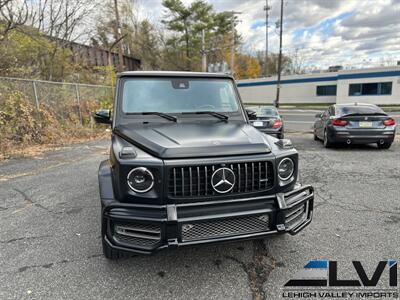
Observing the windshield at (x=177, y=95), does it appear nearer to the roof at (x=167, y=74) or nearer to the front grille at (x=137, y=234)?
the roof at (x=167, y=74)

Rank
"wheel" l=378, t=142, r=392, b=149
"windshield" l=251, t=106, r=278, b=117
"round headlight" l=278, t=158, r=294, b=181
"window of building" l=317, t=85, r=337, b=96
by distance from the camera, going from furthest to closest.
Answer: "window of building" l=317, t=85, r=337, b=96, "windshield" l=251, t=106, r=278, b=117, "wheel" l=378, t=142, r=392, b=149, "round headlight" l=278, t=158, r=294, b=181

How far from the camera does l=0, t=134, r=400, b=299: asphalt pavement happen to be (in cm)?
244

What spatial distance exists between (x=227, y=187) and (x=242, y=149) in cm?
37

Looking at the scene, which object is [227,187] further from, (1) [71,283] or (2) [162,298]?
(1) [71,283]

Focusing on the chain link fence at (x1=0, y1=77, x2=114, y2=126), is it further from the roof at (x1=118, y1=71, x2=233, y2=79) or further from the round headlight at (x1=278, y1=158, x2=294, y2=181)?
the round headlight at (x1=278, y1=158, x2=294, y2=181)

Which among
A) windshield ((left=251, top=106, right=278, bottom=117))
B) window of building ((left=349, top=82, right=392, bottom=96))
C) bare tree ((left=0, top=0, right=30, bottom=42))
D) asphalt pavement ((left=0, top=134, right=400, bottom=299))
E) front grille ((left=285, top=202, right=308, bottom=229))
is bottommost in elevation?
asphalt pavement ((left=0, top=134, right=400, bottom=299))

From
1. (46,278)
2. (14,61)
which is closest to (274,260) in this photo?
(46,278)

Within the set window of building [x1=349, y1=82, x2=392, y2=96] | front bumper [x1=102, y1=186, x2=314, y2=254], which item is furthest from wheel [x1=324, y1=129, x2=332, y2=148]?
window of building [x1=349, y1=82, x2=392, y2=96]

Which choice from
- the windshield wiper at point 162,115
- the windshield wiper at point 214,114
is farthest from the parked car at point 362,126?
the windshield wiper at point 162,115

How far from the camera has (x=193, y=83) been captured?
375 cm

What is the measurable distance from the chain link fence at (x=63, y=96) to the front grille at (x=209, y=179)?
362 inches

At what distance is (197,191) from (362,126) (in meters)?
7.40

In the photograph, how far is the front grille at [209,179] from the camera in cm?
232

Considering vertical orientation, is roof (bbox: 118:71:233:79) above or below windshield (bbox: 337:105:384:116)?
above
